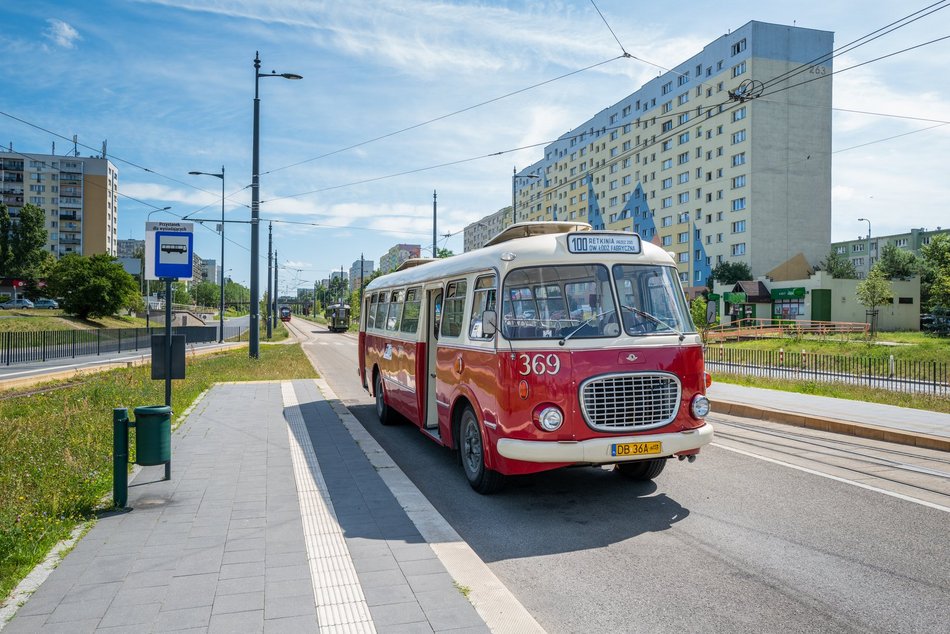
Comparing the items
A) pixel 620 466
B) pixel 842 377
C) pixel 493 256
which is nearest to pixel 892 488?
pixel 620 466

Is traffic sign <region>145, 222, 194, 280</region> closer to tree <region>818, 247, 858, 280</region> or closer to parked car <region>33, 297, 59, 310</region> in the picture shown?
tree <region>818, 247, 858, 280</region>

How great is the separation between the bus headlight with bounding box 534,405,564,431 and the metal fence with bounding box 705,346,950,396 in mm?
13210

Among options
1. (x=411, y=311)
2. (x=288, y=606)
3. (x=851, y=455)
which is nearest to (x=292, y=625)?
(x=288, y=606)

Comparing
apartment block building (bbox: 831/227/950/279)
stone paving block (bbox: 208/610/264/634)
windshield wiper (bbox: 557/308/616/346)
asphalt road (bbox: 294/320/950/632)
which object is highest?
apartment block building (bbox: 831/227/950/279)

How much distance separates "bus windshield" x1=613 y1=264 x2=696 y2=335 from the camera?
6.21m

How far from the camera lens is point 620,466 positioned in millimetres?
7355

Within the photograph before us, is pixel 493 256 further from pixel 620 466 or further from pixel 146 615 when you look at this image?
pixel 146 615

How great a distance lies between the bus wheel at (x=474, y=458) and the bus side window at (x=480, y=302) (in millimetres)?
879

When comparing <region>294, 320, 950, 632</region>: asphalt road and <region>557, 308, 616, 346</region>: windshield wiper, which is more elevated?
<region>557, 308, 616, 346</region>: windshield wiper

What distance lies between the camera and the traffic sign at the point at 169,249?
7.20 meters

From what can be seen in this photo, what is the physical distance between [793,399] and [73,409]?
13.8 meters

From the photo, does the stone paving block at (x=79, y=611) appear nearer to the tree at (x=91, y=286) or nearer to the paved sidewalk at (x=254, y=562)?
the paved sidewalk at (x=254, y=562)

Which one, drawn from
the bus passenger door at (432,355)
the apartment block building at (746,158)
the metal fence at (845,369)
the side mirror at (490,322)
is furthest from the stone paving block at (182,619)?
the apartment block building at (746,158)

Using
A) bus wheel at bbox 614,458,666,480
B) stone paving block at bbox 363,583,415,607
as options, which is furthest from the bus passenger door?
stone paving block at bbox 363,583,415,607
